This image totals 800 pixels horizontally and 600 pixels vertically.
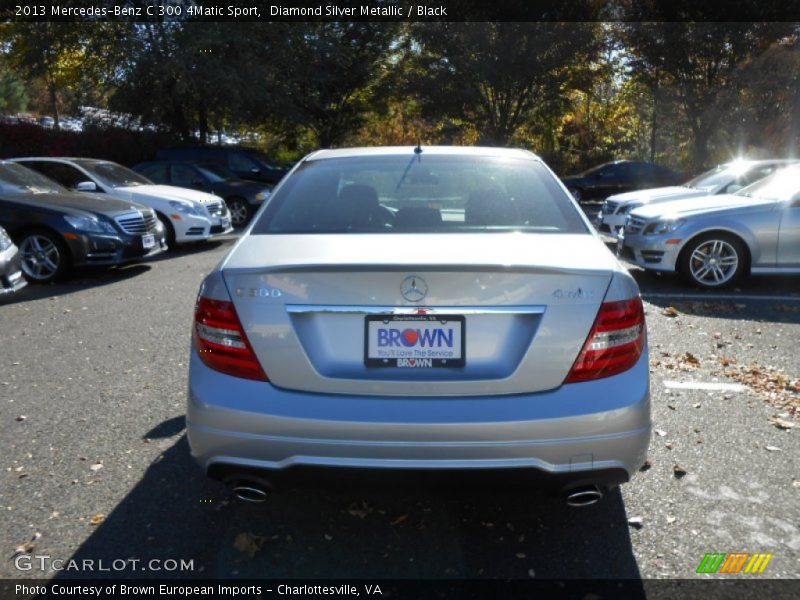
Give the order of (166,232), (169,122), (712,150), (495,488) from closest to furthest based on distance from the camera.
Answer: (495,488) → (166,232) → (169,122) → (712,150)

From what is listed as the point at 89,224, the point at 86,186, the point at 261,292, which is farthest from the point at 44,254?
the point at 261,292

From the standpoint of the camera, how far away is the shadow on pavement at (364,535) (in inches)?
115

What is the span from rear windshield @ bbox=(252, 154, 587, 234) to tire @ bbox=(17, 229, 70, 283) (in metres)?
6.38

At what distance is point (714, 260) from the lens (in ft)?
28.6

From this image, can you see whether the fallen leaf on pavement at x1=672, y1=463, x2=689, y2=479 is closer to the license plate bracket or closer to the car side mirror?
the license plate bracket

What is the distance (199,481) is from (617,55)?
83.9 ft

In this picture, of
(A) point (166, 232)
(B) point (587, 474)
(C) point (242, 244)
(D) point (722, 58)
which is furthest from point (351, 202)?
(D) point (722, 58)

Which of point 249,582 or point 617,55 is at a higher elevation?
point 617,55

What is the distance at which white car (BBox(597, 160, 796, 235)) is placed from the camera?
1195 centimetres

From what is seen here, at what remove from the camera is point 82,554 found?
119 inches

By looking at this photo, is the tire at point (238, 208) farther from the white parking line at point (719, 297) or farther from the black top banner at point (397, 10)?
the white parking line at point (719, 297)

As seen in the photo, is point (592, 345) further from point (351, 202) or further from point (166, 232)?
point (166, 232)

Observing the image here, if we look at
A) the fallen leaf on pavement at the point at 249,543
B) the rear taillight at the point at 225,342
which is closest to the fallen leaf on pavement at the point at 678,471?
the fallen leaf on pavement at the point at 249,543

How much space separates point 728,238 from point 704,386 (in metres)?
4.11
